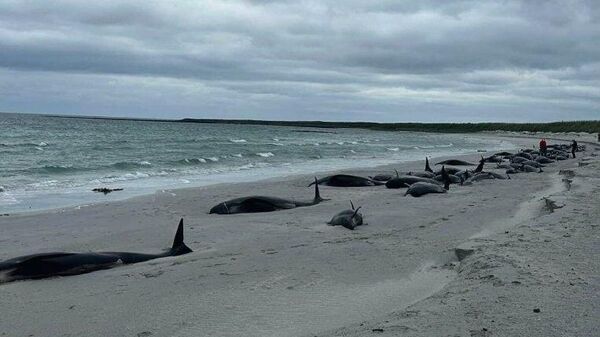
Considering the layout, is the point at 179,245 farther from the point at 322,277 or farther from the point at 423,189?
the point at 423,189

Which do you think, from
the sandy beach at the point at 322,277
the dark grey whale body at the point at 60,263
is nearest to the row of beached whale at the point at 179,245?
the dark grey whale body at the point at 60,263

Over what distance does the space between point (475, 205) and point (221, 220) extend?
18.4ft

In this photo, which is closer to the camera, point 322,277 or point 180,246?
point 322,277

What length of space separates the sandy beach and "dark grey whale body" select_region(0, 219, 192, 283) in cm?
24

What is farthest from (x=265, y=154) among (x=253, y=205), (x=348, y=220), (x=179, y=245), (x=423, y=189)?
(x=179, y=245)

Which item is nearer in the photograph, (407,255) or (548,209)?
(407,255)

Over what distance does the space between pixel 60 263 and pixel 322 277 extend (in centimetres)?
327

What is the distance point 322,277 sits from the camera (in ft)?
23.0

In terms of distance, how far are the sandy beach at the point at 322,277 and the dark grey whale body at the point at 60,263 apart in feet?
0.77

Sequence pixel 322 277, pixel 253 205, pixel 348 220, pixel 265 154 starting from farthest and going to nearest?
pixel 265 154 → pixel 253 205 → pixel 348 220 → pixel 322 277

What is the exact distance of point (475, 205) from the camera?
13.4 metres

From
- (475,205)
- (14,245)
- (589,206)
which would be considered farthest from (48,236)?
(589,206)

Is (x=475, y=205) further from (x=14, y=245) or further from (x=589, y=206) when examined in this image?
(x=14, y=245)

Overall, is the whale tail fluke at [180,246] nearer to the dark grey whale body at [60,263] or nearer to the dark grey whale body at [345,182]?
the dark grey whale body at [60,263]
